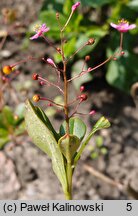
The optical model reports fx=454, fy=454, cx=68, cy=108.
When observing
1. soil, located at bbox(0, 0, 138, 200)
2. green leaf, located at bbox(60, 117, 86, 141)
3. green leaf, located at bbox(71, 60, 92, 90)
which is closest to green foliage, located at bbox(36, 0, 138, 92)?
green leaf, located at bbox(71, 60, 92, 90)

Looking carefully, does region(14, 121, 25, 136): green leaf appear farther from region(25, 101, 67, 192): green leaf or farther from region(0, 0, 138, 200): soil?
region(25, 101, 67, 192): green leaf

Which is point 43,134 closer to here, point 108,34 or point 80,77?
point 80,77

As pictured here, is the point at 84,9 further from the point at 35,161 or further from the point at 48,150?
the point at 48,150

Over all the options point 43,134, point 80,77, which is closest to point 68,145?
point 43,134

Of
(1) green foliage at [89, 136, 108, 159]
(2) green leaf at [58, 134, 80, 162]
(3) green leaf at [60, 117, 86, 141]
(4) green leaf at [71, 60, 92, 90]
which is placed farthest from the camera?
(4) green leaf at [71, 60, 92, 90]

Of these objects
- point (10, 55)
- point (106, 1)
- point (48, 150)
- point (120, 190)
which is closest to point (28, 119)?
point (48, 150)

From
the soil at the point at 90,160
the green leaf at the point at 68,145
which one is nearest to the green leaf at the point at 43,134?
the green leaf at the point at 68,145
